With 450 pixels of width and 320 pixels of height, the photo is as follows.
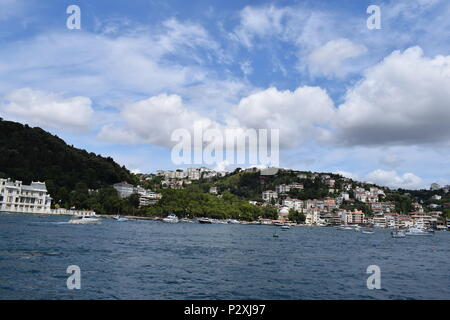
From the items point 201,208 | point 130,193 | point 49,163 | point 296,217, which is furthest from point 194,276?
point 296,217

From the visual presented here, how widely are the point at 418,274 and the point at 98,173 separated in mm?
137414

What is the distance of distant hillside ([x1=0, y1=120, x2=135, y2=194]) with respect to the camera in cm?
11981

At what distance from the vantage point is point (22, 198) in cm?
9944

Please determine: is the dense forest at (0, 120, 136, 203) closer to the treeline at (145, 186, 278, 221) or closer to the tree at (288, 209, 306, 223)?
the treeline at (145, 186, 278, 221)

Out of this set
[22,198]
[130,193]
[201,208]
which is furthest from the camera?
[130,193]

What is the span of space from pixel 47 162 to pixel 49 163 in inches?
29.9

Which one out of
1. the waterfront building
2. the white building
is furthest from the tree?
the white building

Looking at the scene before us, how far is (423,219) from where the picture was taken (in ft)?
537

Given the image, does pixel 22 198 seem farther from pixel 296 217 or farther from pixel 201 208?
pixel 296 217

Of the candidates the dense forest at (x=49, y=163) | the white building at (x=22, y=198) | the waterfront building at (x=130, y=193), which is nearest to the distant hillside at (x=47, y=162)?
the dense forest at (x=49, y=163)

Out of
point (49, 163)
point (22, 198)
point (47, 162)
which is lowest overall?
point (22, 198)
